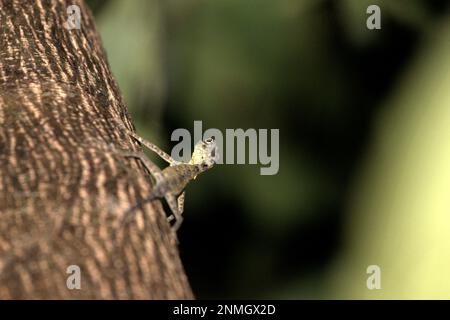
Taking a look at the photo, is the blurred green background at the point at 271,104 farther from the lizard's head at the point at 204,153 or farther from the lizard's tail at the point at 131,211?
the lizard's tail at the point at 131,211

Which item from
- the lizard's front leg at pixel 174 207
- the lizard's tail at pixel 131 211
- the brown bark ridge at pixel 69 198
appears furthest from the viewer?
the lizard's front leg at pixel 174 207

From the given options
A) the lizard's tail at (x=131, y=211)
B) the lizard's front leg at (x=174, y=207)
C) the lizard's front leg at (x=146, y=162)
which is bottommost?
the lizard's front leg at (x=174, y=207)

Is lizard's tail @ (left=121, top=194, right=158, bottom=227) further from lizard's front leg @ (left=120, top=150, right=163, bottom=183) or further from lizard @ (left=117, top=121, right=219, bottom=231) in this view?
lizard's front leg @ (left=120, top=150, right=163, bottom=183)

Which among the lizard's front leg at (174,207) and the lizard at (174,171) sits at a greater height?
the lizard at (174,171)

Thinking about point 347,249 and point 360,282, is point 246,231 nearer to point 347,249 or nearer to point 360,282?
point 347,249

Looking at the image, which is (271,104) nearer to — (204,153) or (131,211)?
(204,153)

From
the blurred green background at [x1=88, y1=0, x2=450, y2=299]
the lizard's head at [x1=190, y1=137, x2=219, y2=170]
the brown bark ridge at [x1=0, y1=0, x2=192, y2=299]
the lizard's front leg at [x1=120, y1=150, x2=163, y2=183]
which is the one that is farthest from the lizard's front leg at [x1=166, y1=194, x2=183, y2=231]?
the blurred green background at [x1=88, y1=0, x2=450, y2=299]

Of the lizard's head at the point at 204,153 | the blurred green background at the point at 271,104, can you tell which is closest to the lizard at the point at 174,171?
the lizard's head at the point at 204,153

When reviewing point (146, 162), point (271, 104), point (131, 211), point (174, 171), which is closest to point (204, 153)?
point (174, 171)
